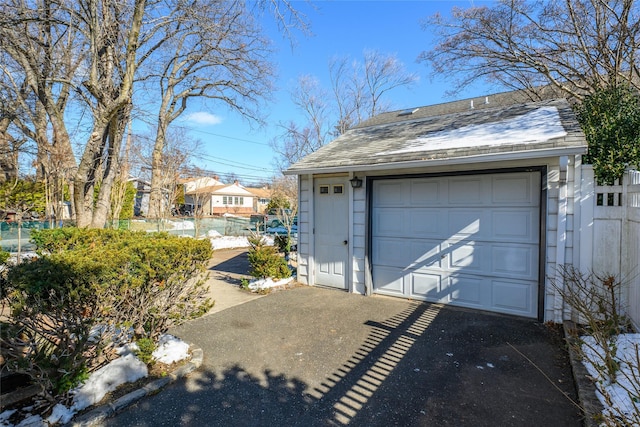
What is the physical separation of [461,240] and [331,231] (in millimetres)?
2422

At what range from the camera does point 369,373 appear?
132 inches

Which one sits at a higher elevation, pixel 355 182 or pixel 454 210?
pixel 355 182

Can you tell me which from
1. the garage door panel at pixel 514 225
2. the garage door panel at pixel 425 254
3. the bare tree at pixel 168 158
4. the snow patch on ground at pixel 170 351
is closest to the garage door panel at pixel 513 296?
the garage door panel at pixel 514 225

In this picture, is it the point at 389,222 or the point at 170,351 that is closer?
the point at 170,351

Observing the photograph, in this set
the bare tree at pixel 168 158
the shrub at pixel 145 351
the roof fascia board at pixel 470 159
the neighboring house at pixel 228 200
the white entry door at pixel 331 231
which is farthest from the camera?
the neighboring house at pixel 228 200

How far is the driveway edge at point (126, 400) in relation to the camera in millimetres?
2539

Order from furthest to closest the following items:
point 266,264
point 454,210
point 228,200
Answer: point 228,200, point 266,264, point 454,210

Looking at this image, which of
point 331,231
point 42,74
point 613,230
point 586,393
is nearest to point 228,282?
point 331,231

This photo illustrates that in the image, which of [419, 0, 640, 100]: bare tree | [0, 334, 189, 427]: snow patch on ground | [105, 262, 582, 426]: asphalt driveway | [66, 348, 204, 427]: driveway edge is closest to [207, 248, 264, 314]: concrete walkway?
[105, 262, 582, 426]: asphalt driveway

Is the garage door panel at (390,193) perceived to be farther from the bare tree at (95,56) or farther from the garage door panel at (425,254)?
the bare tree at (95,56)

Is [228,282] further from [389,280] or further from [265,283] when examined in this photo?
[389,280]

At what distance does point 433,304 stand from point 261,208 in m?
42.2

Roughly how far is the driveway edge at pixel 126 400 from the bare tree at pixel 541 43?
9.26 metres

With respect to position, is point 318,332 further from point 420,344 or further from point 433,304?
point 433,304
